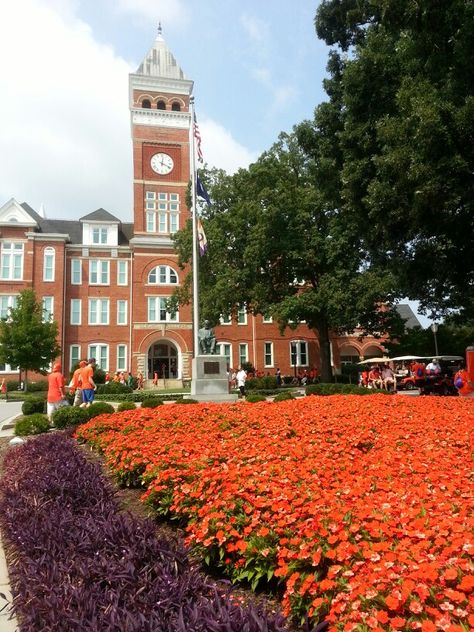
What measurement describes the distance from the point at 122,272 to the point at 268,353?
15.7 metres

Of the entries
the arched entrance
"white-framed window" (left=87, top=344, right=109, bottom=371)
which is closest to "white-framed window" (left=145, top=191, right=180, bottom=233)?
the arched entrance

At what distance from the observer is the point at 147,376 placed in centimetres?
4531

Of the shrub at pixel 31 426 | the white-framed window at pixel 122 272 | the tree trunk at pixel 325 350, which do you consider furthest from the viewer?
the white-framed window at pixel 122 272

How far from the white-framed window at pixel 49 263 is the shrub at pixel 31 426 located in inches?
1378

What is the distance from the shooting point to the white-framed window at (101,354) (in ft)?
147

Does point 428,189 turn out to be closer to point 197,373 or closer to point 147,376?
point 197,373

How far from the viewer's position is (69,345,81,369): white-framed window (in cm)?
4453

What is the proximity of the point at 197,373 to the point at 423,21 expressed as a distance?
45.8 feet

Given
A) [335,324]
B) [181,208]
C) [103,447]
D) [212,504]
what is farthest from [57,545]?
[181,208]

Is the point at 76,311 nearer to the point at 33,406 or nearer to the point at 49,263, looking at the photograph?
the point at 49,263

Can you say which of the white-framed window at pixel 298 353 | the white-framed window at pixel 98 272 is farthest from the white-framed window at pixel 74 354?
the white-framed window at pixel 298 353

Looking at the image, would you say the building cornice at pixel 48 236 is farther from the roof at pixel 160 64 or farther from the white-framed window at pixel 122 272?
the roof at pixel 160 64

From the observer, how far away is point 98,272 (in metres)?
46.7

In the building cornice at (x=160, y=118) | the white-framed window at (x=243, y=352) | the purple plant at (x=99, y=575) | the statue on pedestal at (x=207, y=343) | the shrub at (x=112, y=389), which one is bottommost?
the purple plant at (x=99, y=575)
